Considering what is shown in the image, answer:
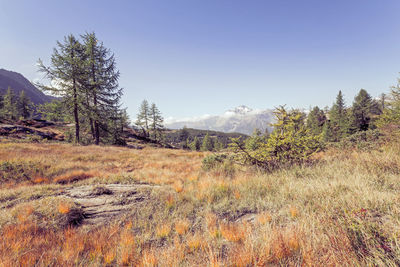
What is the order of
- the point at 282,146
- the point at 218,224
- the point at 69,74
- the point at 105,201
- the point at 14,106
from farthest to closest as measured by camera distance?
the point at 14,106 → the point at 69,74 → the point at 282,146 → the point at 105,201 → the point at 218,224

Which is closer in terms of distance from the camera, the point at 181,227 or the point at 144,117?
the point at 181,227

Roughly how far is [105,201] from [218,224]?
11.5ft

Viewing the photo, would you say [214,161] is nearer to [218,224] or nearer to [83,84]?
[218,224]

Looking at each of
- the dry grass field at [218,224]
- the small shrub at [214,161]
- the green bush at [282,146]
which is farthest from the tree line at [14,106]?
the green bush at [282,146]

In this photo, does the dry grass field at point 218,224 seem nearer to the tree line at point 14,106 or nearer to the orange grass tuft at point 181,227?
the orange grass tuft at point 181,227

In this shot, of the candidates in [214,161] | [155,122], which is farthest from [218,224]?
[155,122]

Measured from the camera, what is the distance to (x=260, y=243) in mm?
2078

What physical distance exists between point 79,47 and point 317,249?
25053 millimetres

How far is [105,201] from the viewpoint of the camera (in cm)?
441

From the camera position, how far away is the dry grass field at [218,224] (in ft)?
6.06

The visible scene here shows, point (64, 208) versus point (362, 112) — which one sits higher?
point (362, 112)

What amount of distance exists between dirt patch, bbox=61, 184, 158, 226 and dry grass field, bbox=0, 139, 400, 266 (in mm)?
29

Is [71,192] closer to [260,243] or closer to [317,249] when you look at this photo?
[260,243]

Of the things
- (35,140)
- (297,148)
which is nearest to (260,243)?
(297,148)
